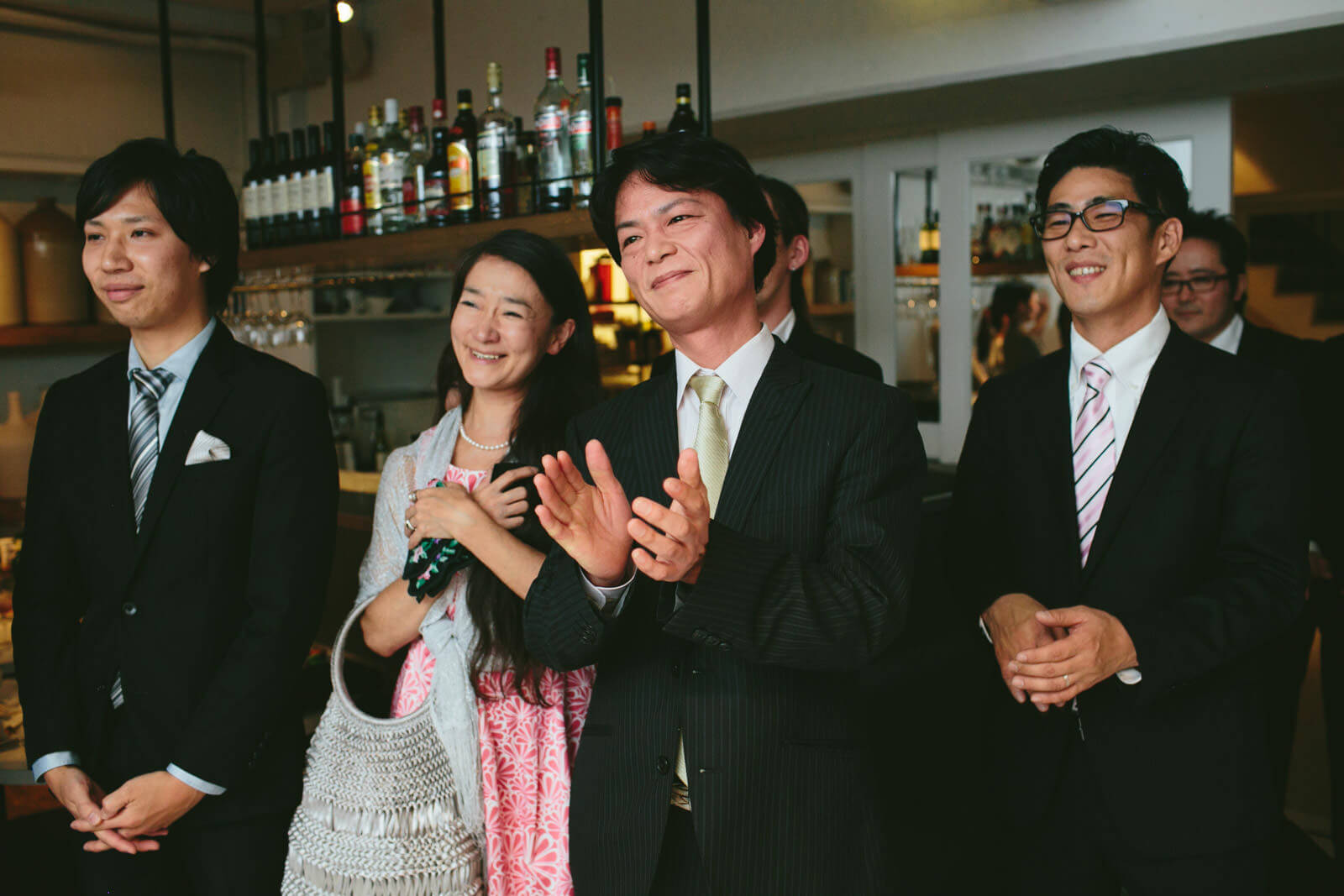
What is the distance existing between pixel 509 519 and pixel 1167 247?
108 centimetres

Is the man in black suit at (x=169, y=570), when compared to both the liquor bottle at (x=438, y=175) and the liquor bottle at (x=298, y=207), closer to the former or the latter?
the liquor bottle at (x=438, y=175)

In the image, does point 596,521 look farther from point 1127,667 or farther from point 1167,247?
point 1167,247

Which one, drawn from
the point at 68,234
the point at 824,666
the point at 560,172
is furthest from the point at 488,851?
the point at 68,234

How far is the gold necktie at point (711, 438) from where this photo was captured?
1306mm

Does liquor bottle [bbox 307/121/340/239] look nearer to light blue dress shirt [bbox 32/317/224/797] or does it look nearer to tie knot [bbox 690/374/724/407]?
light blue dress shirt [bbox 32/317/224/797]

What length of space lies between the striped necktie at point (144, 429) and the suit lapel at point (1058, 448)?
1374 millimetres

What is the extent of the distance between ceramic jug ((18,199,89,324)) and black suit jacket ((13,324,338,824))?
2982 mm

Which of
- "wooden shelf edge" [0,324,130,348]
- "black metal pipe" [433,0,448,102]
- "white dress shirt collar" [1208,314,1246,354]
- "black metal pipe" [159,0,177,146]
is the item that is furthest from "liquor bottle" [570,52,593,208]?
"wooden shelf edge" [0,324,130,348]

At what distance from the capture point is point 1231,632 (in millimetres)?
1384

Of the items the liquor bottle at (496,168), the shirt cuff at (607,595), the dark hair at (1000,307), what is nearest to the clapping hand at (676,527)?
the shirt cuff at (607,595)

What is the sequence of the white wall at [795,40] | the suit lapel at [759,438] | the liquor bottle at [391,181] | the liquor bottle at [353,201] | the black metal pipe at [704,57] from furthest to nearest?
the liquor bottle at [353,201] → the liquor bottle at [391,181] → the white wall at [795,40] → the black metal pipe at [704,57] → the suit lapel at [759,438]

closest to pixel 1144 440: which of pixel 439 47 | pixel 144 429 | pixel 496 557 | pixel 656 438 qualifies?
pixel 656 438

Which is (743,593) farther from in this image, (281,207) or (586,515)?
(281,207)

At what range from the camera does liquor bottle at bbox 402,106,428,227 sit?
9.32 ft
